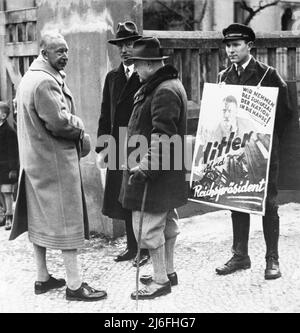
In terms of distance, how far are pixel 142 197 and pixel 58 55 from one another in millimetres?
1199

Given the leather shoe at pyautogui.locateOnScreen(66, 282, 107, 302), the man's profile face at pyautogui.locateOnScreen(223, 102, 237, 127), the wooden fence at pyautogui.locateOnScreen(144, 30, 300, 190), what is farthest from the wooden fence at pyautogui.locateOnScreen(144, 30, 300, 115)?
the leather shoe at pyautogui.locateOnScreen(66, 282, 107, 302)

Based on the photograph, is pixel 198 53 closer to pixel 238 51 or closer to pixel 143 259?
pixel 238 51

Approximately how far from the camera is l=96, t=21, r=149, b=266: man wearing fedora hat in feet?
18.1

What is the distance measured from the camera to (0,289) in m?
5.06

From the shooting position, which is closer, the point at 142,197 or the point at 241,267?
the point at 142,197

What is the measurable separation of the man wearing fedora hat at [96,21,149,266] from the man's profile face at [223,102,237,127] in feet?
2.76

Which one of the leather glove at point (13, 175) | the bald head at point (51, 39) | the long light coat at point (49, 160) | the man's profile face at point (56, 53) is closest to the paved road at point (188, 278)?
the long light coat at point (49, 160)

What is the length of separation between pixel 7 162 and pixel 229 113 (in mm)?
3062

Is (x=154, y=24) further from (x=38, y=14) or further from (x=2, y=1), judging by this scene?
(x=38, y=14)

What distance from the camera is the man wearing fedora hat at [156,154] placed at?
442 cm

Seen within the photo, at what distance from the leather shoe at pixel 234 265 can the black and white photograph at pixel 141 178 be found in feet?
0.04

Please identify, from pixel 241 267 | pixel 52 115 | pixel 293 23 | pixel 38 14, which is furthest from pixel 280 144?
pixel 293 23

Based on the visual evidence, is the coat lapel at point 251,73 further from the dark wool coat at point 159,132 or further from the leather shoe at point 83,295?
the leather shoe at point 83,295

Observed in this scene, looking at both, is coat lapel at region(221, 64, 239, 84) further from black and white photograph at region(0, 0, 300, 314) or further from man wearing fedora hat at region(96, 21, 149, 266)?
man wearing fedora hat at region(96, 21, 149, 266)
